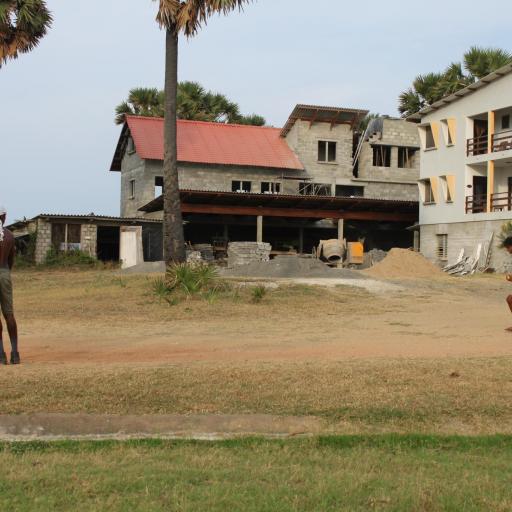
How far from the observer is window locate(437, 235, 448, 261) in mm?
33528

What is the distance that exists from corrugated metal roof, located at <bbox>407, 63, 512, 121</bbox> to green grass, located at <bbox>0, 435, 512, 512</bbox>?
88.1 ft

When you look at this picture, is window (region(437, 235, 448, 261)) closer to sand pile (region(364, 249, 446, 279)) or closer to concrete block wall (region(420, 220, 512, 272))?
concrete block wall (region(420, 220, 512, 272))

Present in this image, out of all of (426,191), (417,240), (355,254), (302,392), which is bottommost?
(302,392)

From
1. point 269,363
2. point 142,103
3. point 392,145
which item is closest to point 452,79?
point 392,145

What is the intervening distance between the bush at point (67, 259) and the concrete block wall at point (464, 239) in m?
15.0

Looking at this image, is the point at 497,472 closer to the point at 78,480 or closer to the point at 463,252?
the point at 78,480

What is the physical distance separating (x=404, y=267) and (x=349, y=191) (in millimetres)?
13989

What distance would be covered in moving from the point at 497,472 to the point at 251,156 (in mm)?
33665

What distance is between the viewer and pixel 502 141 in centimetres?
3183

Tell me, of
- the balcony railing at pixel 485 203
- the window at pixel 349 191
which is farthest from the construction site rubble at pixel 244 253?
the window at pixel 349 191

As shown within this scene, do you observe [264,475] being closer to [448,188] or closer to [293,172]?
[448,188]

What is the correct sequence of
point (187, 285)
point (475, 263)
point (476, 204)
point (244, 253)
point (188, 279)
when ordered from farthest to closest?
point (476, 204), point (244, 253), point (475, 263), point (188, 279), point (187, 285)

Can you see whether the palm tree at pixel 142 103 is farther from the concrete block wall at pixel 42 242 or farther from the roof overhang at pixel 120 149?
the concrete block wall at pixel 42 242

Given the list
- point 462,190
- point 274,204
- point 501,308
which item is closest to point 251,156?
point 274,204
